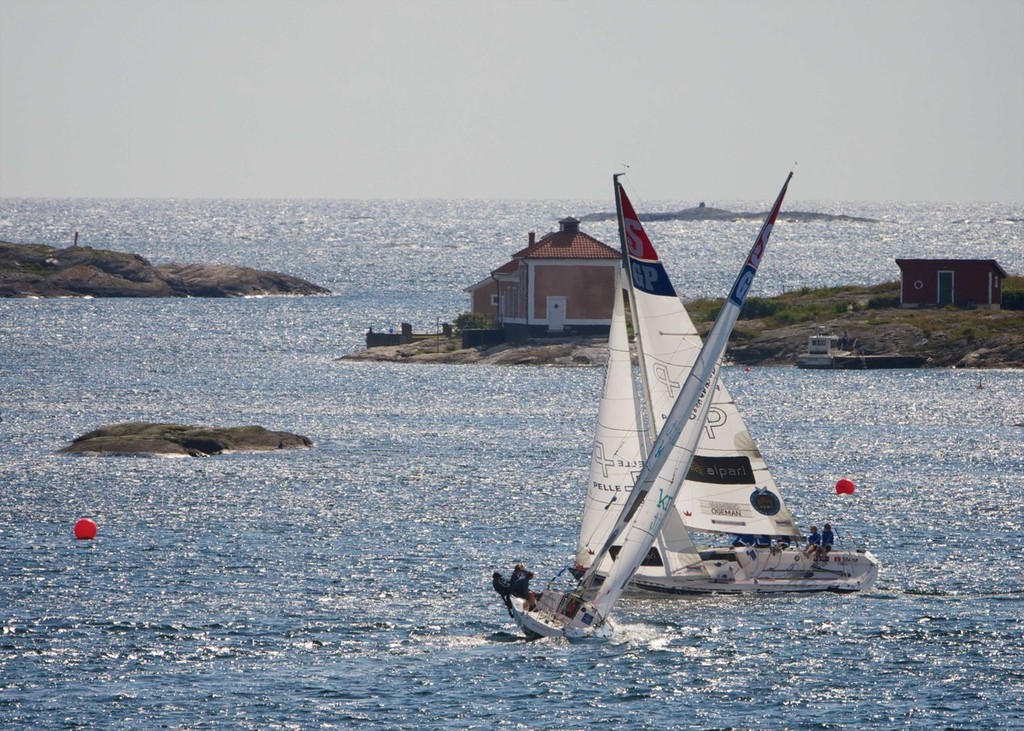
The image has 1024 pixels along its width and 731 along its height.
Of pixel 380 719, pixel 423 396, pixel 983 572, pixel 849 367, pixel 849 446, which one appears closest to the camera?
pixel 380 719

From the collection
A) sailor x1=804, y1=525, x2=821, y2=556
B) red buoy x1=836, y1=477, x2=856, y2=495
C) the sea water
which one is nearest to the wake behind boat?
the sea water

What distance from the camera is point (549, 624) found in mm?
36219

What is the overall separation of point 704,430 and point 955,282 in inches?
2785

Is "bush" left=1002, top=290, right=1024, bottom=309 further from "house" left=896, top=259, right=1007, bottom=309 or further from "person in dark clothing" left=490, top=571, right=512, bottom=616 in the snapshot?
"person in dark clothing" left=490, top=571, right=512, bottom=616

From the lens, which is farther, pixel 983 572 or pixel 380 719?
pixel 983 572

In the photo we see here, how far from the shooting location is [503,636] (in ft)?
119

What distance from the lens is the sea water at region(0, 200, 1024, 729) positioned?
31375 mm

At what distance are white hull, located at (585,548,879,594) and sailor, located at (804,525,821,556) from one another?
0.17 metres

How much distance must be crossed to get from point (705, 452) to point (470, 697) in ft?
40.2

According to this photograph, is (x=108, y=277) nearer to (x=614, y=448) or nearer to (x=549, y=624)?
(x=614, y=448)

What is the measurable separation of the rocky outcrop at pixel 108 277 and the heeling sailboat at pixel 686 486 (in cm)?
13765

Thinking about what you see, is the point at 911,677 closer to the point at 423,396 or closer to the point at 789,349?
the point at 423,396

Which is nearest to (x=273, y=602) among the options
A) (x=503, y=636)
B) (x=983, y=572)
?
(x=503, y=636)

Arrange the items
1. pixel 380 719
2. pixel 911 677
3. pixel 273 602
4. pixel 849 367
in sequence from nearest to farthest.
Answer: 1. pixel 380 719
2. pixel 911 677
3. pixel 273 602
4. pixel 849 367
